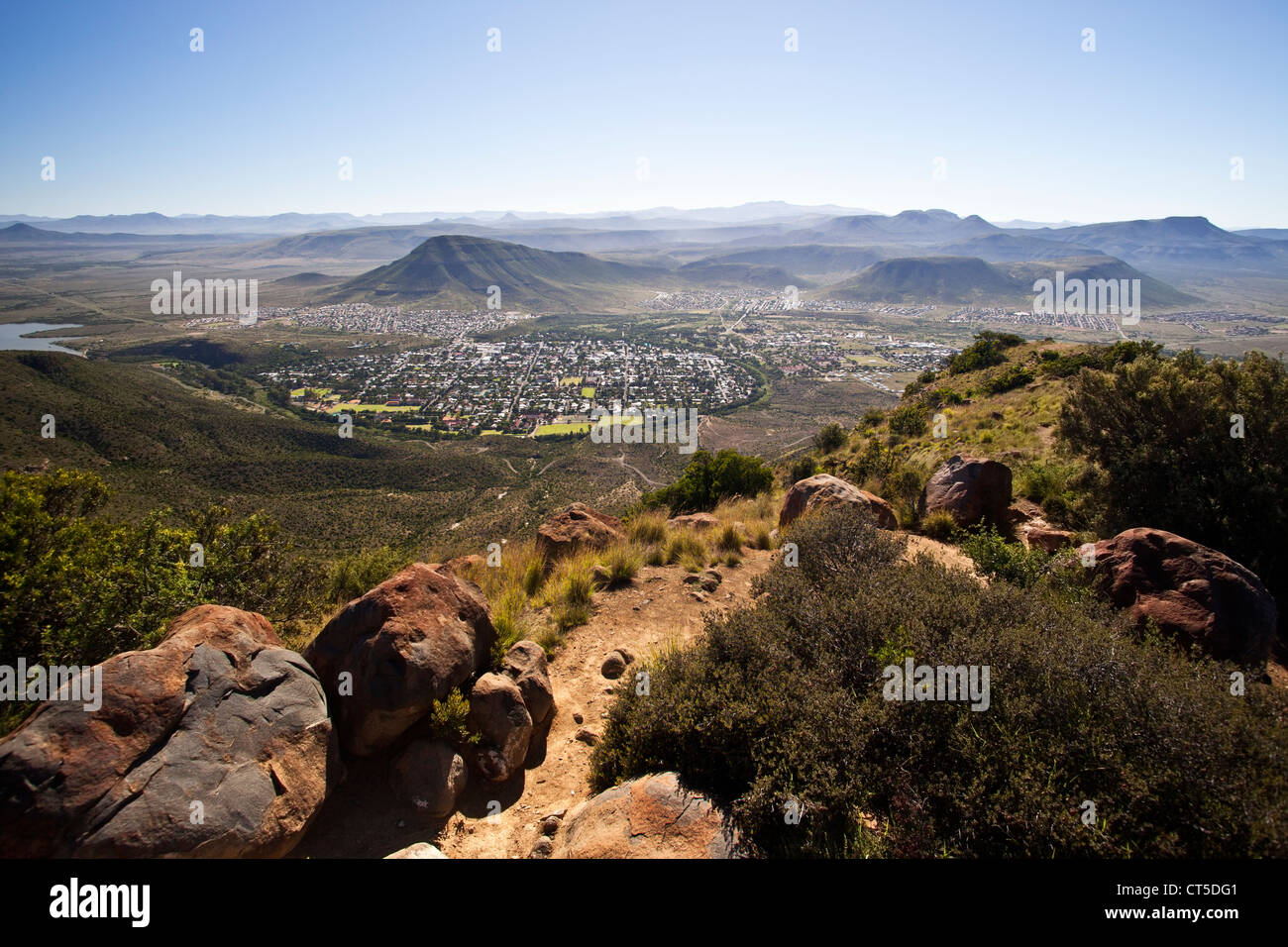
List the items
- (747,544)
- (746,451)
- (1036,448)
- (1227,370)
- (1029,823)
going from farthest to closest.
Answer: (746,451), (1036,448), (747,544), (1227,370), (1029,823)

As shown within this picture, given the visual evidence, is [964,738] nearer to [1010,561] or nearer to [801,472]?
[1010,561]

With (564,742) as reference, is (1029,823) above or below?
above

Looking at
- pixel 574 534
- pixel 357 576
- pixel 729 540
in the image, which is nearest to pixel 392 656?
pixel 357 576

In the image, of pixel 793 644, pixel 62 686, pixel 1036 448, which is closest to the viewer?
pixel 62 686

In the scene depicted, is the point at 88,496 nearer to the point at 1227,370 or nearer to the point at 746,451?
the point at 1227,370
